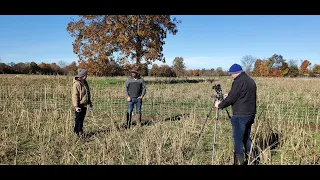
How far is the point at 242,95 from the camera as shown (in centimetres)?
405

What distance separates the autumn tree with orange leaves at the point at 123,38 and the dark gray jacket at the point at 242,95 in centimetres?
2165

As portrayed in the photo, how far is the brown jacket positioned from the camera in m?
5.75

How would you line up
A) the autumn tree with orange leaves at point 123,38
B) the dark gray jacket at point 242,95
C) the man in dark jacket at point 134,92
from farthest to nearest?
the autumn tree with orange leaves at point 123,38 → the man in dark jacket at point 134,92 → the dark gray jacket at point 242,95

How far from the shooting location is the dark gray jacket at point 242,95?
402 cm

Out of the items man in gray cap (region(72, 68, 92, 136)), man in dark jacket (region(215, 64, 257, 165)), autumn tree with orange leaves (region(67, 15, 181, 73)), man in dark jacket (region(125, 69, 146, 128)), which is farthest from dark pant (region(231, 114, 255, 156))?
autumn tree with orange leaves (region(67, 15, 181, 73))

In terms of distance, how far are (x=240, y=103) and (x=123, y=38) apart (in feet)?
71.5

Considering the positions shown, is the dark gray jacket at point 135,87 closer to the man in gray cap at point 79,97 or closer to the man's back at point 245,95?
the man in gray cap at point 79,97

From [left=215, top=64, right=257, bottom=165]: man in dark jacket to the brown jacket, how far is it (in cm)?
296

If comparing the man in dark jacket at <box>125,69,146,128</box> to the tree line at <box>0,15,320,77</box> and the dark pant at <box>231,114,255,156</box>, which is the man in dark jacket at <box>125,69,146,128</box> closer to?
the dark pant at <box>231,114,255,156</box>

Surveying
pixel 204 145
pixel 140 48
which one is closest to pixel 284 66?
pixel 140 48

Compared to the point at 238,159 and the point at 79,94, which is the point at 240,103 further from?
the point at 79,94

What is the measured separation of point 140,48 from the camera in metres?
26.6

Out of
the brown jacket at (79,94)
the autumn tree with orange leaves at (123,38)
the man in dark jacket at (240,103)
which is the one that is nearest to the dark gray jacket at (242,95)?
the man in dark jacket at (240,103)
